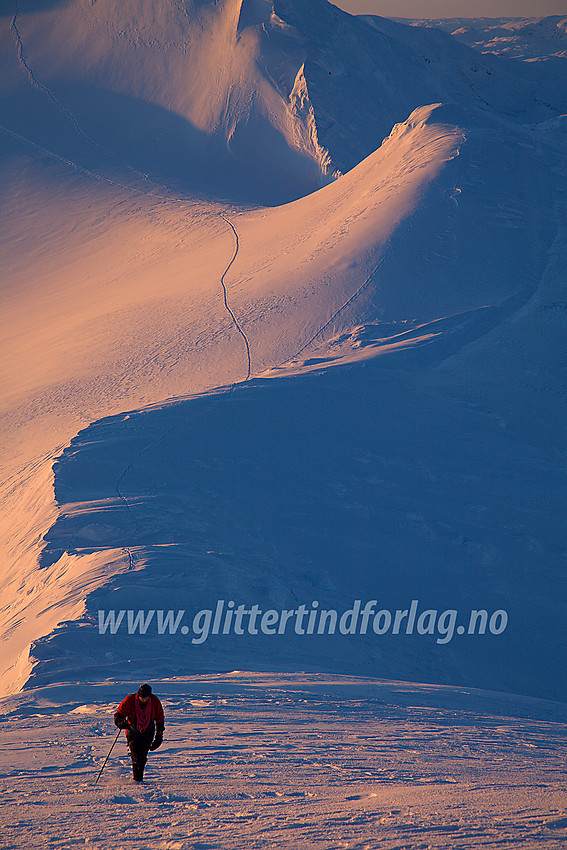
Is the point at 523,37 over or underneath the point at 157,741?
over

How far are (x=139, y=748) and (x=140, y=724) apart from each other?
0.50ft

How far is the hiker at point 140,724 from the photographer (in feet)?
18.4

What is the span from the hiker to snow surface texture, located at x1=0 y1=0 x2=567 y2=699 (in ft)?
14.5

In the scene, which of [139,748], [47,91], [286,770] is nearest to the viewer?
[139,748]

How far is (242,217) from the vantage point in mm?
32406

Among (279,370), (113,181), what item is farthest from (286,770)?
(113,181)

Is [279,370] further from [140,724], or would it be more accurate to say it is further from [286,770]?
[140,724]

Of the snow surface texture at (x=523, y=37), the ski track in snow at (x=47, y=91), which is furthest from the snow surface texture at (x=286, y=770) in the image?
the snow surface texture at (x=523, y=37)

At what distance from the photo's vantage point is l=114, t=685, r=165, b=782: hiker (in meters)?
5.60

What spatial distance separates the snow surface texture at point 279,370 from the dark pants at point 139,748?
443 centimetres

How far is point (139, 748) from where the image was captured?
5590 millimetres

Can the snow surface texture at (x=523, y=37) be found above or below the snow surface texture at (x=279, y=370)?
above

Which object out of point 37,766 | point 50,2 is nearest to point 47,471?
point 37,766

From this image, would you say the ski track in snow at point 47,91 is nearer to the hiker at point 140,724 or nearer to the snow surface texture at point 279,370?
the snow surface texture at point 279,370
